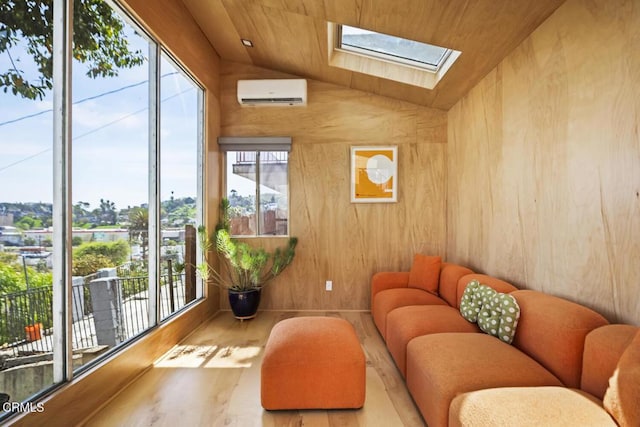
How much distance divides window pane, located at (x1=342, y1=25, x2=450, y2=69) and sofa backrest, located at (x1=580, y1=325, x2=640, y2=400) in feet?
8.62

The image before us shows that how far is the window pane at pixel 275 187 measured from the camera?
4141 millimetres

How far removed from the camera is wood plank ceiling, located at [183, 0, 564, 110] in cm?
225

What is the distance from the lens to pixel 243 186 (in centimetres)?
418

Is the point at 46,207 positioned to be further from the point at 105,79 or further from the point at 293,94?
the point at 293,94

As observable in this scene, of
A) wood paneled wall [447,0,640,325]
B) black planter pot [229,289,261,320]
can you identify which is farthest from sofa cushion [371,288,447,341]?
black planter pot [229,289,261,320]

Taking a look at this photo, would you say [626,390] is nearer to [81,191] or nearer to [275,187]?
[81,191]

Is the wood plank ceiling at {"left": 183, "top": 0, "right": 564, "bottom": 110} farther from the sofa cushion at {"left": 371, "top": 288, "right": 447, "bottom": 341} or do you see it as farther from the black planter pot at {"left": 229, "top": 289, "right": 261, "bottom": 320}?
the black planter pot at {"left": 229, "top": 289, "right": 261, "bottom": 320}

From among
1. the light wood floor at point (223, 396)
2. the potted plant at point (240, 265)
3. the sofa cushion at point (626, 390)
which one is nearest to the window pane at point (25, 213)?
the light wood floor at point (223, 396)

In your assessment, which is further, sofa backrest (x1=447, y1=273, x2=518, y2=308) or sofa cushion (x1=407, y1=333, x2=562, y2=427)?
sofa backrest (x1=447, y1=273, x2=518, y2=308)

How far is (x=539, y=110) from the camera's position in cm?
229

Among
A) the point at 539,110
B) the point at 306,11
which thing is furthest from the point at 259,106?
the point at 539,110

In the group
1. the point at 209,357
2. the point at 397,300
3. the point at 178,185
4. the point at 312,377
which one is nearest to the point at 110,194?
the point at 178,185

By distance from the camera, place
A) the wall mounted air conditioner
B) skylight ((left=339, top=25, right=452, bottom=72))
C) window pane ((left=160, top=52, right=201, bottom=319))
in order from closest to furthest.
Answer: window pane ((left=160, top=52, right=201, bottom=319)), skylight ((left=339, top=25, right=452, bottom=72)), the wall mounted air conditioner

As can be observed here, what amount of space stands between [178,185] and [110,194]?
971 mm
